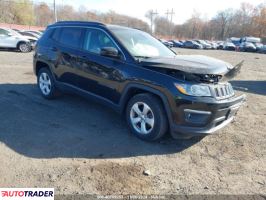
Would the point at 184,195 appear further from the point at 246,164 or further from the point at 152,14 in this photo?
the point at 152,14

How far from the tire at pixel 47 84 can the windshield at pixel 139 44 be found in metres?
2.16

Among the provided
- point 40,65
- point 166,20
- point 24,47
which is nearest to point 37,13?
point 166,20

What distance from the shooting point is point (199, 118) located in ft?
13.1

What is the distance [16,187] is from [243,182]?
2.80 m

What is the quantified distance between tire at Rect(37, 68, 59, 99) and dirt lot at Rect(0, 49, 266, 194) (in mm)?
580

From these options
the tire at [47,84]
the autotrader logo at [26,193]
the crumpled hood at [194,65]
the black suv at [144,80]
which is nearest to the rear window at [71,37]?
the black suv at [144,80]

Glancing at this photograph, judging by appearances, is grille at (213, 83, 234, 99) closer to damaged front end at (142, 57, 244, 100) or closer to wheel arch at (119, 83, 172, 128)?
damaged front end at (142, 57, 244, 100)

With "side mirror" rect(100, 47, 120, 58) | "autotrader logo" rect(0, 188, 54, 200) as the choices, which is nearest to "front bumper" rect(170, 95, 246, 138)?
"side mirror" rect(100, 47, 120, 58)

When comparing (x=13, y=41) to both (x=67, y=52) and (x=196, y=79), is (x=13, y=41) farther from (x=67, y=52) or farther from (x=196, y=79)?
(x=196, y=79)

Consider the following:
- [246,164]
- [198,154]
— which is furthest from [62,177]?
[246,164]

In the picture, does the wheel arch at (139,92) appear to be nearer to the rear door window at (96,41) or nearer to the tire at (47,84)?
the rear door window at (96,41)

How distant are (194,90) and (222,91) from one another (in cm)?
52

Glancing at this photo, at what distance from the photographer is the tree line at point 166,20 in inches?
2793

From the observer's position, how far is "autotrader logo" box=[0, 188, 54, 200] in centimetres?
305
